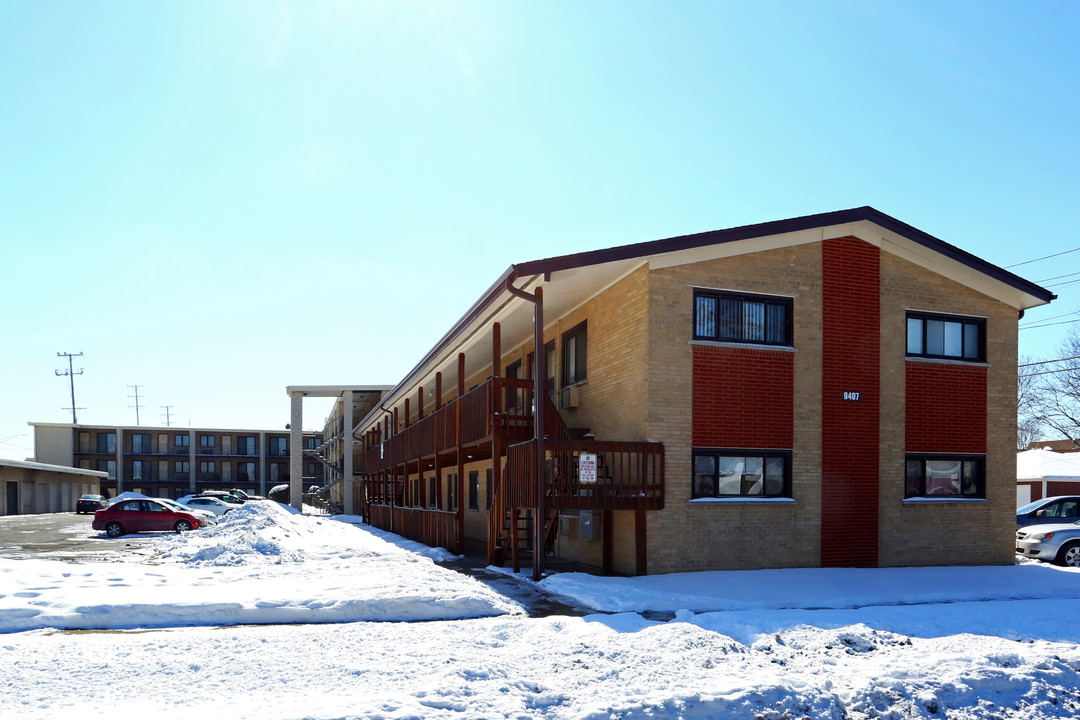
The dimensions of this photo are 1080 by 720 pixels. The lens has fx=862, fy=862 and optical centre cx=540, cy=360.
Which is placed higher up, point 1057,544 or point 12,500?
point 1057,544

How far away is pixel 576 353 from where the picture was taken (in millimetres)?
19578

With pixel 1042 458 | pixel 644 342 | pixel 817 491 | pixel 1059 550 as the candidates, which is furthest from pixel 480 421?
pixel 1042 458

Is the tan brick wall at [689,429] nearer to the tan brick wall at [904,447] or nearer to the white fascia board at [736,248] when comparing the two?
the white fascia board at [736,248]

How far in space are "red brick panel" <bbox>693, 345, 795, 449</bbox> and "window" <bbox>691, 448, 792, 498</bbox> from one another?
201mm

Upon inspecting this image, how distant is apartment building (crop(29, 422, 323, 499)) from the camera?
8388 cm

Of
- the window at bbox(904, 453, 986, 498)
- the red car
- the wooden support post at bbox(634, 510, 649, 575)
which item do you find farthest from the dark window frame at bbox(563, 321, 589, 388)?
the red car

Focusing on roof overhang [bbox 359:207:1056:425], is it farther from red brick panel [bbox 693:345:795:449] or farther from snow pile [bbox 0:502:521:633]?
snow pile [bbox 0:502:521:633]

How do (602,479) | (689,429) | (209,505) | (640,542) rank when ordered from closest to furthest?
(640,542), (602,479), (689,429), (209,505)

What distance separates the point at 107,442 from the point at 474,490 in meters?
71.0

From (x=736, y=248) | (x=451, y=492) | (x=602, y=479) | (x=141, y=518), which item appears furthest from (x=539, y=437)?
(x=141, y=518)

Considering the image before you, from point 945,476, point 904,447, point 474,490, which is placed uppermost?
point 904,447

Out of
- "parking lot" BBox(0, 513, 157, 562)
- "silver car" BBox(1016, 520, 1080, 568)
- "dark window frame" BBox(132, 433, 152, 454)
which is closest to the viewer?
"silver car" BBox(1016, 520, 1080, 568)

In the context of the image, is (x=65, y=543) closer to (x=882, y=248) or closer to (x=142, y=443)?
(x=882, y=248)

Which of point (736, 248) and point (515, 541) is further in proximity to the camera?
point (515, 541)
